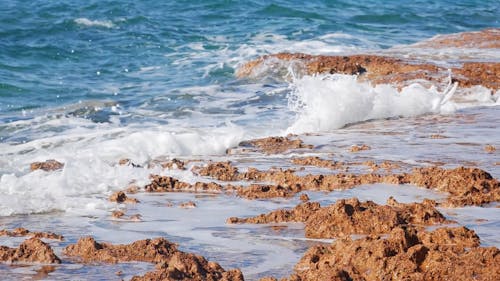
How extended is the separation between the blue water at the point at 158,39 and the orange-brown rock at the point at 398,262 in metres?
6.56

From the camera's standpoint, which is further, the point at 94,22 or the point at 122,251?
the point at 94,22

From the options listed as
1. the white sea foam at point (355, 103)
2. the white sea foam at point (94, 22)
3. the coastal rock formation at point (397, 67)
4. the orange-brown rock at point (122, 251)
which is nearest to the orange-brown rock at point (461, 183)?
the orange-brown rock at point (122, 251)

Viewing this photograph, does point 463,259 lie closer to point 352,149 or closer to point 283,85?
point 352,149

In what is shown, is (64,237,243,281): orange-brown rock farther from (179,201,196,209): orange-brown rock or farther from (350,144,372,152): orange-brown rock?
(350,144,372,152): orange-brown rock

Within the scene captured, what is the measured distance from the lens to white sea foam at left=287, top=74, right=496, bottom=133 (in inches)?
322

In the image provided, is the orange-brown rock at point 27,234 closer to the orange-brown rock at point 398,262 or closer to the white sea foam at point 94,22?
the orange-brown rock at point 398,262

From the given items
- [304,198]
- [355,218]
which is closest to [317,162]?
[304,198]

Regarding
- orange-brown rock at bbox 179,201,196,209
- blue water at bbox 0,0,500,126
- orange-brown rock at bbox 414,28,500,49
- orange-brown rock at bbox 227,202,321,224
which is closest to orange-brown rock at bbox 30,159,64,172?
orange-brown rock at bbox 179,201,196,209

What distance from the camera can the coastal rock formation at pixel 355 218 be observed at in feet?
13.6

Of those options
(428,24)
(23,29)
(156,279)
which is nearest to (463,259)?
(156,279)

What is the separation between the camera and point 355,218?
→ 4207 mm

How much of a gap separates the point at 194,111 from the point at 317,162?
477cm

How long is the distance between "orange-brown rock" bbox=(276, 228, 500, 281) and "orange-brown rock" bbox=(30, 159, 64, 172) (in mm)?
3309

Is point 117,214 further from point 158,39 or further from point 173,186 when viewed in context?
point 158,39
